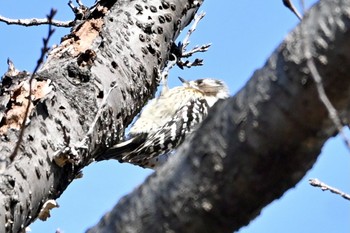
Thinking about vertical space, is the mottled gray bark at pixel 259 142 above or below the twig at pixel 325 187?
below

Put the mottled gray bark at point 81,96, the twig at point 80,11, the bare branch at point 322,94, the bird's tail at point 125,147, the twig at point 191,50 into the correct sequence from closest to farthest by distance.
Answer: the bare branch at point 322,94, the mottled gray bark at point 81,96, the twig at point 80,11, the twig at point 191,50, the bird's tail at point 125,147

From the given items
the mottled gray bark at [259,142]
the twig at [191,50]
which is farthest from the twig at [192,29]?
the mottled gray bark at [259,142]

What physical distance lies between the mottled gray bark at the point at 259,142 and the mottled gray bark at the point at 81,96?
4.89 ft

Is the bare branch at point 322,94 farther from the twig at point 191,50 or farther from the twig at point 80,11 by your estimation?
the twig at point 191,50

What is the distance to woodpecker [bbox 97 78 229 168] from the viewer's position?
302 inches

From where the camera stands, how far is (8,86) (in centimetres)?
363

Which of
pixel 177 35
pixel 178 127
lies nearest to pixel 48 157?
pixel 177 35

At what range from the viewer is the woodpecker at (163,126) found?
7672 millimetres

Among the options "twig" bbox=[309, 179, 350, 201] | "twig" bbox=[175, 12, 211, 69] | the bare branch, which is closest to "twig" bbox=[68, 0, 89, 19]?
"twig" bbox=[175, 12, 211, 69]

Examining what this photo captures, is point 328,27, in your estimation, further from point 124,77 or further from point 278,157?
point 124,77

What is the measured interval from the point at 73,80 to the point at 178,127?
4.14 metres

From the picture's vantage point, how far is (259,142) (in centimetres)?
155

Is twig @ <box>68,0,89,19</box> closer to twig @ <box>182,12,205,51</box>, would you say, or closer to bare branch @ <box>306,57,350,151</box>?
twig @ <box>182,12,205,51</box>

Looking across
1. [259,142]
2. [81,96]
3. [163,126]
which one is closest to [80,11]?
[81,96]
